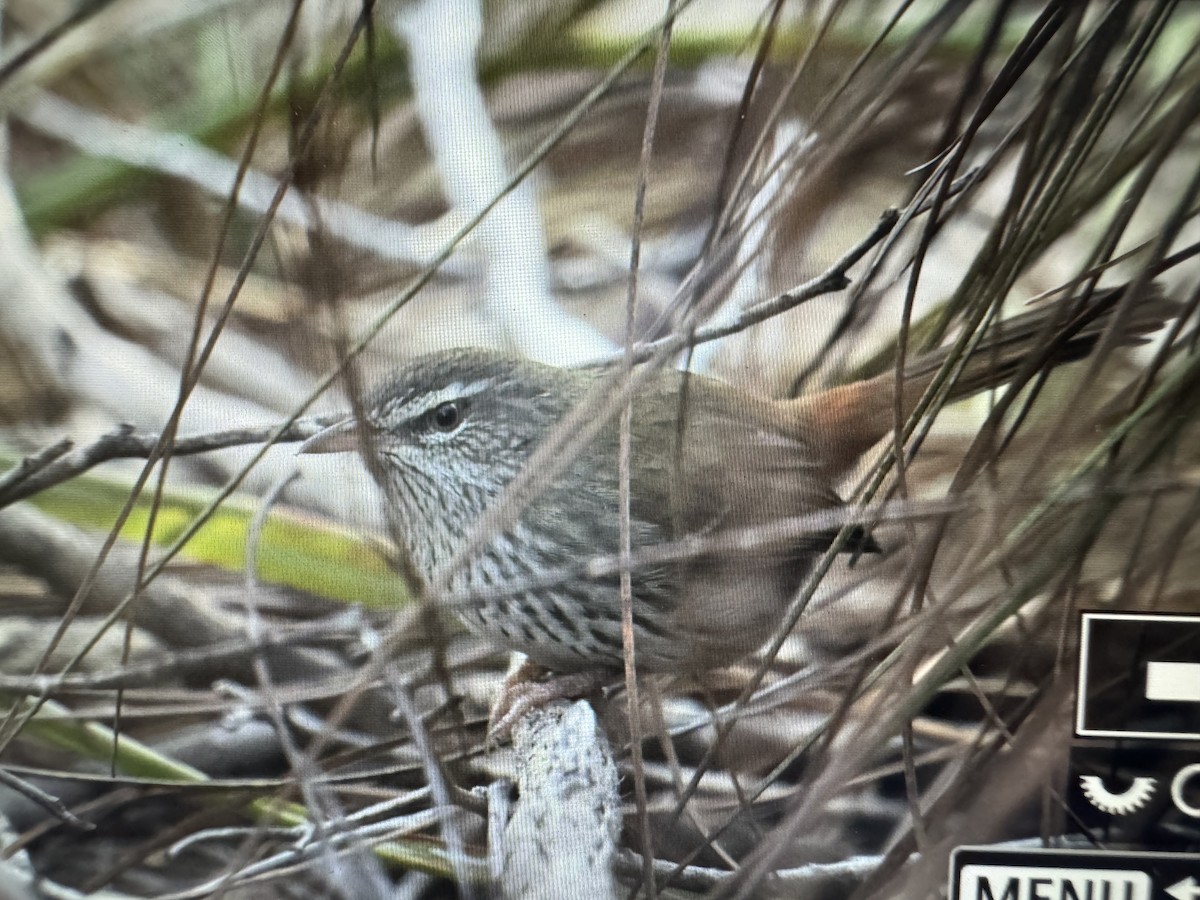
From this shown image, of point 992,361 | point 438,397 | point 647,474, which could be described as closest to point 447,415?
point 438,397

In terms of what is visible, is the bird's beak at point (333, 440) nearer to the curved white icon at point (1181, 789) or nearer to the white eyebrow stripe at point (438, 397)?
the white eyebrow stripe at point (438, 397)

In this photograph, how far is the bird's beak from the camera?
69cm

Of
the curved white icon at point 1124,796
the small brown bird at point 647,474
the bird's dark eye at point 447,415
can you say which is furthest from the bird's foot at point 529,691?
the curved white icon at point 1124,796

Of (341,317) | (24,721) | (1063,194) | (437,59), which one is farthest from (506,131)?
(24,721)

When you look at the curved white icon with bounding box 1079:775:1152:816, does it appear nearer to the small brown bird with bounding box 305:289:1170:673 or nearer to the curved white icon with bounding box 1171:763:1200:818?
the curved white icon with bounding box 1171:763:1200:818

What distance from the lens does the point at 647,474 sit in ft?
2.30

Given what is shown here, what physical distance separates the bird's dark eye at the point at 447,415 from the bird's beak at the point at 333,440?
62mm

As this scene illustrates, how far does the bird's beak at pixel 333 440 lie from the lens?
69 centimetres

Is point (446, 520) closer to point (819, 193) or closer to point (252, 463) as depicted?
point (252, 463)

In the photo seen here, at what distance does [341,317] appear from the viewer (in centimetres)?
69

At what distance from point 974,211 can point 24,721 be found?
2.95 ft

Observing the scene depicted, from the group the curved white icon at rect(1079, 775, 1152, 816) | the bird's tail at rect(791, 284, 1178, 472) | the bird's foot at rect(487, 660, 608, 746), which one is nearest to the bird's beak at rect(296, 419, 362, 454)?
the bird's foot at rect(487, 660, 608, 746)

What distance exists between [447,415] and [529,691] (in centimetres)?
24

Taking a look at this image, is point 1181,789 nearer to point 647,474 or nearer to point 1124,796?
point 1124,796
